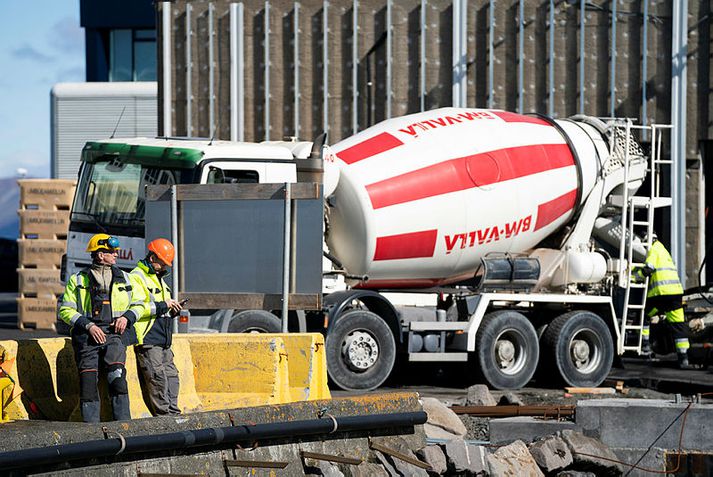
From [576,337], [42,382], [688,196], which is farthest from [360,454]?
[688,196]

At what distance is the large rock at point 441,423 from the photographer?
37.2 feet

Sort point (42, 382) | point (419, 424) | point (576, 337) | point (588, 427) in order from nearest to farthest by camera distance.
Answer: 1. point (42, 382)
2. point (419, 424)
3. point (588, 427)
4. point (576, 337)

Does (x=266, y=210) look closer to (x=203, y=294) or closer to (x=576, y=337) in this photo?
(x=203, y=294)

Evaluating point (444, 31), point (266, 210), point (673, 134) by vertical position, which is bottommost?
point (266, 210)

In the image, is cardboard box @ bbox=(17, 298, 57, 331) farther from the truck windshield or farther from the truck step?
the truck step

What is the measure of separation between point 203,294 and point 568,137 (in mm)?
5657

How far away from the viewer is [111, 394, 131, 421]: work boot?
351 inches

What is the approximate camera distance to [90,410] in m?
8.73

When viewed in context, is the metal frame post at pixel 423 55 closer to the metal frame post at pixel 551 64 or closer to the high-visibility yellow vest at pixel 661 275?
the metal frame post at pixel 551 64

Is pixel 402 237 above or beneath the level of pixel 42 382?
→ above

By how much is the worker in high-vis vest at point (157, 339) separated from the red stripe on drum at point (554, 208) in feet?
25.2

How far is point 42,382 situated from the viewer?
927cm

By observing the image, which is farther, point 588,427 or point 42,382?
point 588,427

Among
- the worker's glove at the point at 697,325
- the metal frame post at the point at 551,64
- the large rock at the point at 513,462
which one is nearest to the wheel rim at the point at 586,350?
the worker's glove at the point at 697,325
